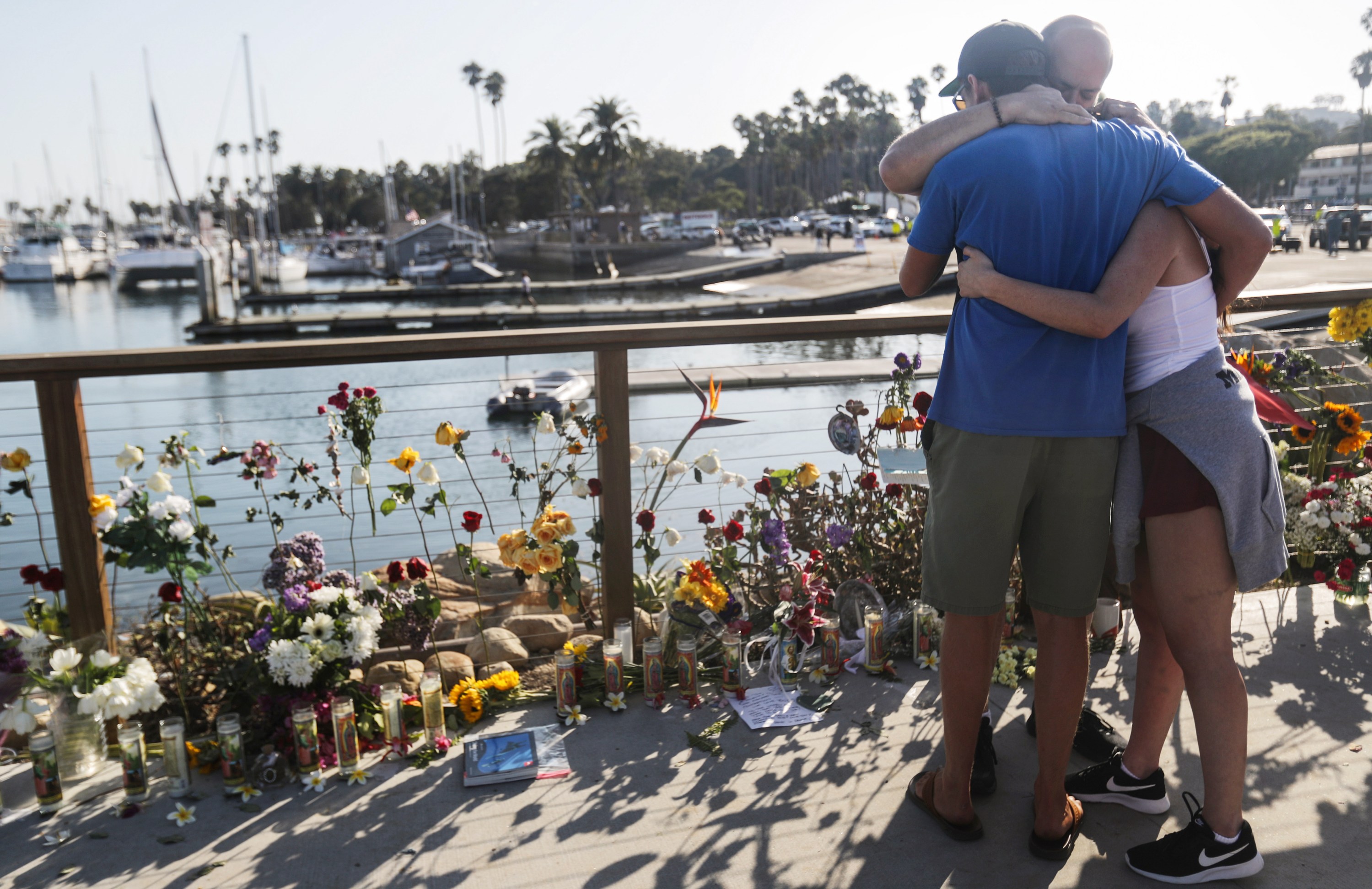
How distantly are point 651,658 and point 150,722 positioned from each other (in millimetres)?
1344

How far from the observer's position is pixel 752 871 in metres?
1.94

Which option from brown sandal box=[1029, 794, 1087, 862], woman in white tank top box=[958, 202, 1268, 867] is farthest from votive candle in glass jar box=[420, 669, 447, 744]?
woman in white tank top box=[958, 202, 1268, 867]

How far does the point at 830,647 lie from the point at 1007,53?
172cm

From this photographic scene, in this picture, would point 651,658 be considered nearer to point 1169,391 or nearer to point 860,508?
A: point 860,508

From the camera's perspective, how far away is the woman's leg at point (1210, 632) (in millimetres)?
1790

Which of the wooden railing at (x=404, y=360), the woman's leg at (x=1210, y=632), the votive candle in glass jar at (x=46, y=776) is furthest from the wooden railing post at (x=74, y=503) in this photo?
the woman's leg at (x=1210, y=632)

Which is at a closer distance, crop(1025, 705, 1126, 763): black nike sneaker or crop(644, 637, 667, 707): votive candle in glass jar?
crop(1025, 705, 1126, 763): black nike sneaker

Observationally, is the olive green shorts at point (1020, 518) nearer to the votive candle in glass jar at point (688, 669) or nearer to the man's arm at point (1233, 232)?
the man's arm at point (1233, 232)

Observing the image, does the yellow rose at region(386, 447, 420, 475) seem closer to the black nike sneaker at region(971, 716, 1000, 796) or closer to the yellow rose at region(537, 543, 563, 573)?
the yellow rose at region(537, 543, 563, 573)

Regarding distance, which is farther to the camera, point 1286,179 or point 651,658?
point 1286,179

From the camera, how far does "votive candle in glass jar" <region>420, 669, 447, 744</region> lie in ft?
8.07

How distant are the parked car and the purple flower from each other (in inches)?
1487

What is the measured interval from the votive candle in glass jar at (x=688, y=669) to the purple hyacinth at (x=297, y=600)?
984 mm

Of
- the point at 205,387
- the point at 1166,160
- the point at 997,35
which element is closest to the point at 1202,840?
the point at 1166,160
